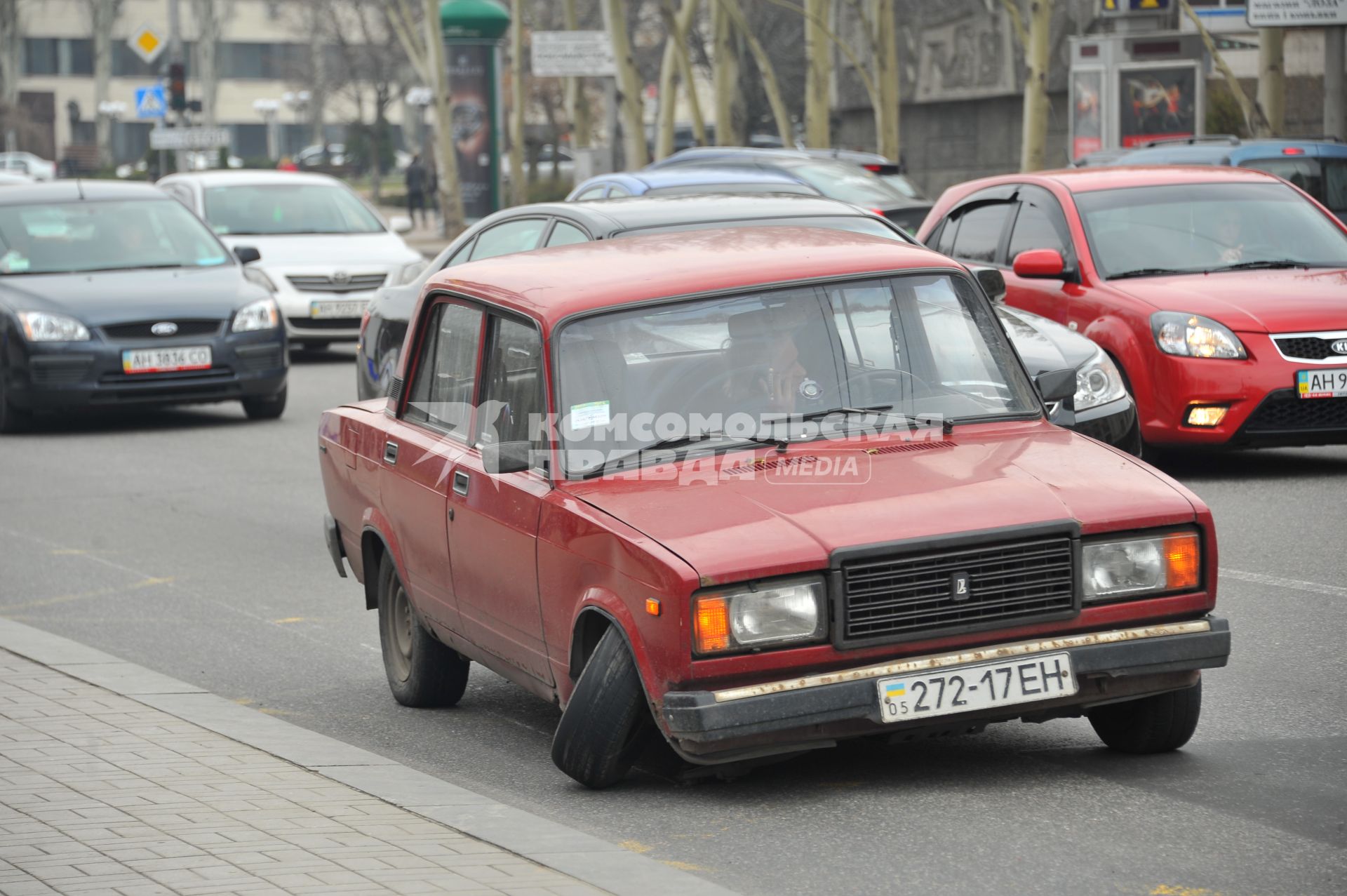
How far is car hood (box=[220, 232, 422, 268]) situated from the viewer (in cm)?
2028

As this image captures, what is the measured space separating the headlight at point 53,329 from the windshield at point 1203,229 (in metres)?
7.78

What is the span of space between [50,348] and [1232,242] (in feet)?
28.9

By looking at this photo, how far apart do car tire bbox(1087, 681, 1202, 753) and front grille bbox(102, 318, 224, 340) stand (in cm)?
1102

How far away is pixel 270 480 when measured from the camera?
1294cm

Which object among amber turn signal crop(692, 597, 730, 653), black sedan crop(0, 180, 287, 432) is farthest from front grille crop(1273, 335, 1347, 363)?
black sedan crop(0, 180, 287, 432)

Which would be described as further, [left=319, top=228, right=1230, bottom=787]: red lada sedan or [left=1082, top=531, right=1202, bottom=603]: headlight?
[left=1082, top=531, right=1202, bottom=603]: headlight

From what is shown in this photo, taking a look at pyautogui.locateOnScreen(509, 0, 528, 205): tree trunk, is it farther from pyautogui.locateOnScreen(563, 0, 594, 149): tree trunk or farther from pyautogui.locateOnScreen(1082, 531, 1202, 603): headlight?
pyautogui.locateOnScreen(1082, 531, 1202, 603): headlight

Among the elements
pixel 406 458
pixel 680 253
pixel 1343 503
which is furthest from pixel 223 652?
pixel 1343 503

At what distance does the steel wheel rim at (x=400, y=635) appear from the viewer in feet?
23.3

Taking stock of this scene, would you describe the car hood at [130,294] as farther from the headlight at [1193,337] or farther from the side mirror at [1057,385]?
the side mirror at [1057,385]

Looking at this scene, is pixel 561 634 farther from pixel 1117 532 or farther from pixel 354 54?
pixel 354 54

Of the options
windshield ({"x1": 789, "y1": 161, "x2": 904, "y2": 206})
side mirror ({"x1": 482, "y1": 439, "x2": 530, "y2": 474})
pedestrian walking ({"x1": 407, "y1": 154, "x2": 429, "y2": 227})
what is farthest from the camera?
pedestrian walking ({"x1": 407, "y1": 154, "x2": 429, "y2": 227})

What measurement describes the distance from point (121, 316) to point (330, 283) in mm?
4918

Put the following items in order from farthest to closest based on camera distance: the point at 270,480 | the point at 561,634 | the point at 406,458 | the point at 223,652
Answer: the point at 270,480
the point at 223,652
the point at 406,458
the point at 561,634
